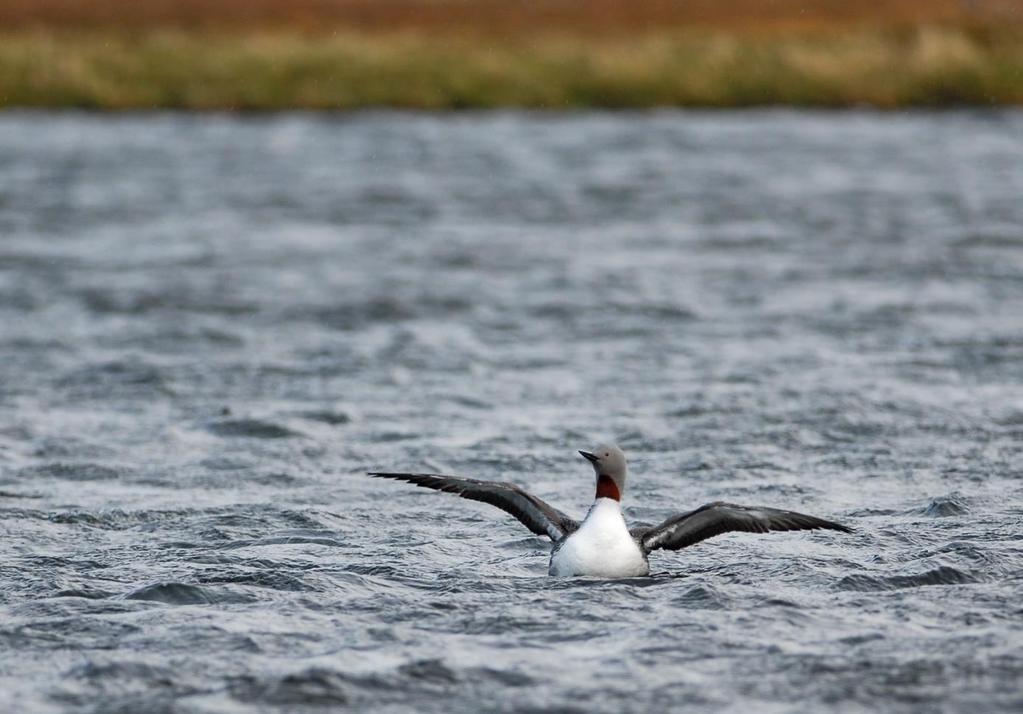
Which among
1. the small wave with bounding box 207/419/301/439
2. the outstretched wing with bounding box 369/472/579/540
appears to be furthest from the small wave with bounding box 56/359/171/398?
the outstretched wing with bounding box 369/472/579/540

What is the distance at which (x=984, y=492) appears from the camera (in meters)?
11.6

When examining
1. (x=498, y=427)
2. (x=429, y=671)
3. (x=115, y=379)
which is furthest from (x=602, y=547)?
(x=115, y=379)

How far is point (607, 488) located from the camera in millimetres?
9500

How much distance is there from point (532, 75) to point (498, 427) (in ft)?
88.9

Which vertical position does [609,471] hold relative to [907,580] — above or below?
above

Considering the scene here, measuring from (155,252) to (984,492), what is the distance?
1415cm

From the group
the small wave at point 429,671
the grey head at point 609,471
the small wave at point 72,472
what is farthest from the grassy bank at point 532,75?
the small wave at point 429,671

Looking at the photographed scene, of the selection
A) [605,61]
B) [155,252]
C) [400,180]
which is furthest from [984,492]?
[605,61]

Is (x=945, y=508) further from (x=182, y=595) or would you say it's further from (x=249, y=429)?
(x=249, y=429)

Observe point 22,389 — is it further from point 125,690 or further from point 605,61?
point 605,61

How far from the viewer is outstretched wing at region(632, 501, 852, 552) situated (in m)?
9.42

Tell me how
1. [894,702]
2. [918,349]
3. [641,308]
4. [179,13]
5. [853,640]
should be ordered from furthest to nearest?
[179,13]
[641,308]
[918,349]
[853,640]
[894,702]

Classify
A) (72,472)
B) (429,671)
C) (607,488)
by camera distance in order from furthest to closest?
1. (72,472)
2. (607,488)
3. (429,671)

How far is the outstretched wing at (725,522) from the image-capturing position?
30.9ft
